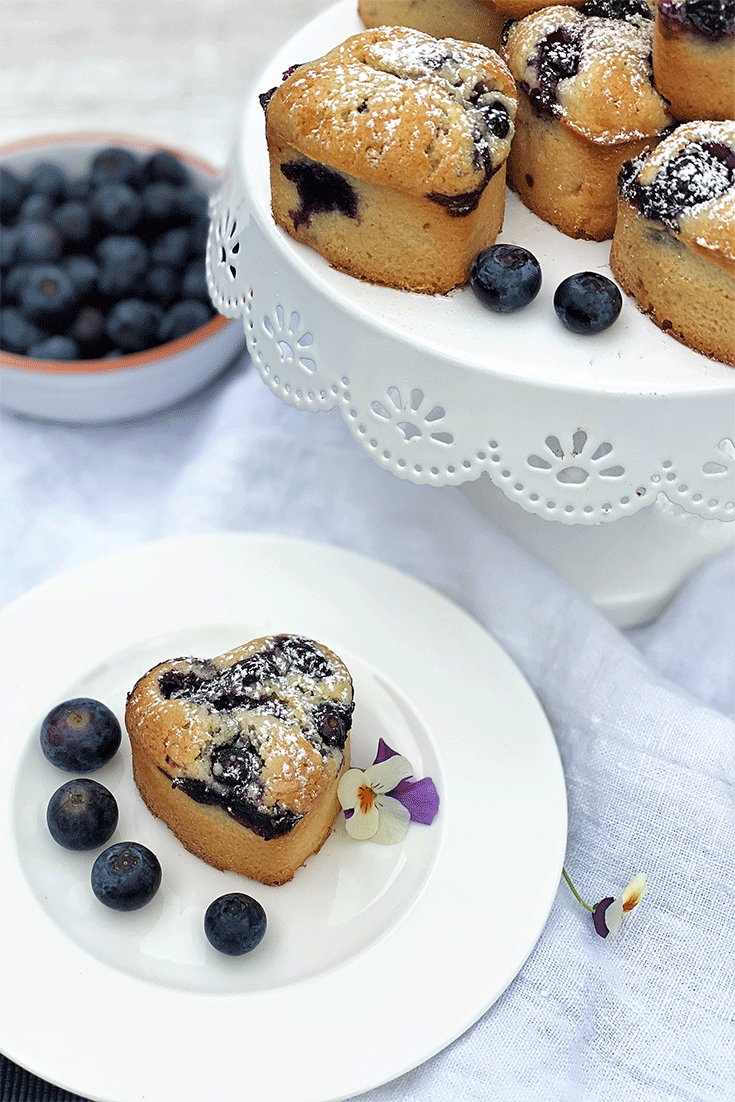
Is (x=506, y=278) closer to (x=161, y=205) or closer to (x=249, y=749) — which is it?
(x=249, y=749)

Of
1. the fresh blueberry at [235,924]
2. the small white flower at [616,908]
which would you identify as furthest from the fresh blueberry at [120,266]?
the small white flower at [616,908]

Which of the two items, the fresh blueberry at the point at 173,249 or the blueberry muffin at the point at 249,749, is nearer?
the blueberry muffin at the point at 249,749

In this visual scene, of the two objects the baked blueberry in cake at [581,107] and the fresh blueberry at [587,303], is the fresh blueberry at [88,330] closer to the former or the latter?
the baked blueberry in cake at [581,107]

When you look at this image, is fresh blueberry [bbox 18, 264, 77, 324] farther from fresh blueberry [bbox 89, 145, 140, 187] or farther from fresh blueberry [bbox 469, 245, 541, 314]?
fresh blueberry [bbox 469, 245, 541, 314]

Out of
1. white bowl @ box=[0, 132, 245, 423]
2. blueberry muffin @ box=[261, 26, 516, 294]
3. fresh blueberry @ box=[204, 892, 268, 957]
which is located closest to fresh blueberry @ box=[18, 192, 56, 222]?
white bowl @ box=[0, 132, 245, 423]

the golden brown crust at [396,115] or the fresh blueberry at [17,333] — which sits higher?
the golden brown crust at [396,115]

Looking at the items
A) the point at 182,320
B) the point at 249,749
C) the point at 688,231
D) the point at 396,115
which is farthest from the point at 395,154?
the point at 182,320

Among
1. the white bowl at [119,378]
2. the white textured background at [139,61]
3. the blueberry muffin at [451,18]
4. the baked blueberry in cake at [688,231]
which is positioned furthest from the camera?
the white textured background at [139,61]
